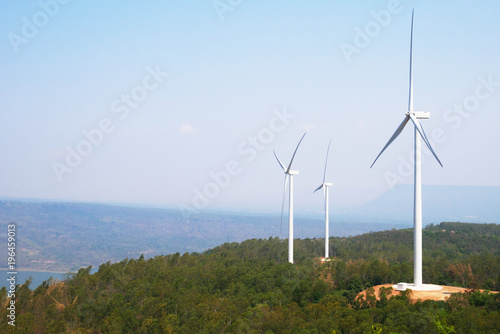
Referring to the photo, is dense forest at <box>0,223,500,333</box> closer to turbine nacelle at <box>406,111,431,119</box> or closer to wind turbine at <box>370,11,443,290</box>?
wind turbine at <box>370,11,443,290</box>

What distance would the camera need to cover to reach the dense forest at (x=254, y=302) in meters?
34.7

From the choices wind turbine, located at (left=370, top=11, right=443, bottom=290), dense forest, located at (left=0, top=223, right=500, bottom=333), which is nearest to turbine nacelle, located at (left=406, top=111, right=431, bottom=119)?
wind turbine, located at (left=370, top=11, right=443, bottom=290)

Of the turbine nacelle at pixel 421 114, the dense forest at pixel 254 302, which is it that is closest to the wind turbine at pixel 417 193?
the turbine nacelle at pixel 421 114

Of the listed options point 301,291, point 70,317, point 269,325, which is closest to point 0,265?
point 70,317

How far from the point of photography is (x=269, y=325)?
37.4m

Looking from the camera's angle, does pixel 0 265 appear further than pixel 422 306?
Yes

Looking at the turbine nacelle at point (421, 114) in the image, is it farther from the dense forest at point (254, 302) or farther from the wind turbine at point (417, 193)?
the dense forest at point (254, 302)

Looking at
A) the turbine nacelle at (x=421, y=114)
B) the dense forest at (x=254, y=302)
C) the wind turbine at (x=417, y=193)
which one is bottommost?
the dense forest at (x=254, y=302)

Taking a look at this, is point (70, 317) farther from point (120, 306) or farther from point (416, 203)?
point (416, 203)

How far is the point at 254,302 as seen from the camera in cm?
4581

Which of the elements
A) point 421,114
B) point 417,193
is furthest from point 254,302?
point 421,114

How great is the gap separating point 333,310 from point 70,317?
2346 centimetres

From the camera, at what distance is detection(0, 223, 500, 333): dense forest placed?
114ft

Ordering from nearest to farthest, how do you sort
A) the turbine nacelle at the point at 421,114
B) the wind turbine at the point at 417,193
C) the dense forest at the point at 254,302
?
the dense forest at the point at 254,302
the wind turbine at the point at 417,193
the turbine nacelle at the point at 421,114
